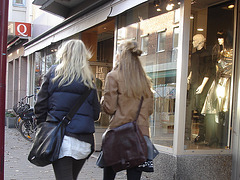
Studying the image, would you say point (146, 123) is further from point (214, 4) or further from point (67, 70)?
point (214, 4)

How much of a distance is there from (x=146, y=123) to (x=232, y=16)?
11.4 ft

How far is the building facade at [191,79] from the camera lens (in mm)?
5145

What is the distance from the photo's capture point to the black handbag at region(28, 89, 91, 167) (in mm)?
2914

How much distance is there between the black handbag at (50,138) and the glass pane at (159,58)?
2720mm

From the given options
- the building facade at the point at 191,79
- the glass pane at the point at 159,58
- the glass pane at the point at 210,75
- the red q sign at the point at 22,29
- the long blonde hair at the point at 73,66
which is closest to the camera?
the long blonde hair at the point at 73,66

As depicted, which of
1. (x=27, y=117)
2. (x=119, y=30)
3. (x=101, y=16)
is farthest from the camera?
(x=27, y=117)

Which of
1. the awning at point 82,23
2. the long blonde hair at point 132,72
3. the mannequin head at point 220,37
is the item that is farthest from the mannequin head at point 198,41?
the long blonde hair at point 132,72

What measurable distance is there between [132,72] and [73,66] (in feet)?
1.95

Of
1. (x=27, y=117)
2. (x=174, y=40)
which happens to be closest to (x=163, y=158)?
(x=174, y=40)

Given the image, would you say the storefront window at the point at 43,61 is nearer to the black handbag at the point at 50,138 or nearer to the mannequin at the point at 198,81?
the mannequin at the point at 198,81

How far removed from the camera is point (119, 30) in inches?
276

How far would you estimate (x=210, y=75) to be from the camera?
604 cm

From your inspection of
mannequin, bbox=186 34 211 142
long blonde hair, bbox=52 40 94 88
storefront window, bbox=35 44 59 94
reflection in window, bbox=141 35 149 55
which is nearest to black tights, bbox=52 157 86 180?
long blonde hair, bbox=52 40 94 88

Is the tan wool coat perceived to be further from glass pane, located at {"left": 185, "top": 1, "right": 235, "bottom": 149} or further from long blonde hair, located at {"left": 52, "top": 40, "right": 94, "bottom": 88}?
glass pane, located at {"left": 185, "top": 1, "right": 235, "bottom": 149}
